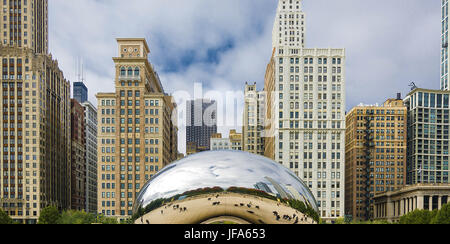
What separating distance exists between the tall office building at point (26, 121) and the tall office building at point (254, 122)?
70.9 meters

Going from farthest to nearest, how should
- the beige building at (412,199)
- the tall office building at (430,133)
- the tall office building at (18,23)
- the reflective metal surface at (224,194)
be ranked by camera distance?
the tall office building at (430,133) < the tall office building at (18,23) < the beige building at (412,199) < the reflective metal surface at (224,194)

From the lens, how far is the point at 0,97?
91688mm

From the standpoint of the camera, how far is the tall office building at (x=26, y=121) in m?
87.9

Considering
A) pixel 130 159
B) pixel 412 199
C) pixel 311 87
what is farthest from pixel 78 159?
pixel 412 199

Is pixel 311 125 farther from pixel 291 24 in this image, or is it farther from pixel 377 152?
→ pixel 377 152

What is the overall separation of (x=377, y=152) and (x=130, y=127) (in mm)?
83401

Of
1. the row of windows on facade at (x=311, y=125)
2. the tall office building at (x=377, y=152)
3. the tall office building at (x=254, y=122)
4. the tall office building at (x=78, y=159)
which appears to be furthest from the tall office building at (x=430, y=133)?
the tall office building at (x=78, y=159)

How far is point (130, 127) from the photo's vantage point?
3588 inches

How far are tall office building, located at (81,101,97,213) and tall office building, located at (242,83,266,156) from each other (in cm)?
6438

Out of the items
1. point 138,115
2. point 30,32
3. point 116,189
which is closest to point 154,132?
point 138,115

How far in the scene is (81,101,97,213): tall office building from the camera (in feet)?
468

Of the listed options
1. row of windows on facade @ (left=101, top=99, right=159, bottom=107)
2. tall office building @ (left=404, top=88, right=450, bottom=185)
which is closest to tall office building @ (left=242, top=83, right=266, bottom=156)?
tall office building @ (left=404, top=88, right=450, bottom=185)

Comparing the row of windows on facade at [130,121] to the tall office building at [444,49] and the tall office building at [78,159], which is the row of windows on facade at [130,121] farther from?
the tall office building at [444,49]

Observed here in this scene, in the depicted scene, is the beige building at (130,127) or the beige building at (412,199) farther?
the beige building at (130,127)
